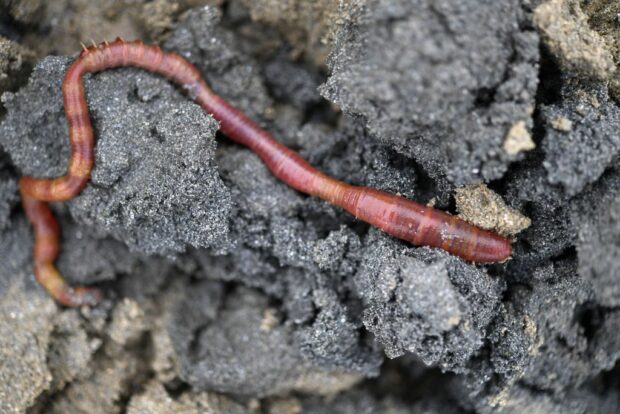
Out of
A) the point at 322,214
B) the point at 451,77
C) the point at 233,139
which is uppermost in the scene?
the point at 451,77

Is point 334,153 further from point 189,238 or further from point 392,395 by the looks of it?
point 392,395

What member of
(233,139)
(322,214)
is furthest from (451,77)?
(233,139)

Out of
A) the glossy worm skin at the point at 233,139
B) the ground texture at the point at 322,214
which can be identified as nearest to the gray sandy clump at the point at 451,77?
the ground texture at the point at 322,214

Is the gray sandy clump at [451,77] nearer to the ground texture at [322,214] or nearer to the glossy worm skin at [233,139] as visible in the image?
the ground texture at [322,214]

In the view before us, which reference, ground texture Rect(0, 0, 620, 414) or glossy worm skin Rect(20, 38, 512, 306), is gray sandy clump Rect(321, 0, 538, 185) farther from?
glossy worm skin Rect(20, 38, 512, 306)

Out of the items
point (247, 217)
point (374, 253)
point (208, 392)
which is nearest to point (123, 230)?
point (247, 217)

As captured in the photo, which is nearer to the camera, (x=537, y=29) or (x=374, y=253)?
(x=537, y=29)

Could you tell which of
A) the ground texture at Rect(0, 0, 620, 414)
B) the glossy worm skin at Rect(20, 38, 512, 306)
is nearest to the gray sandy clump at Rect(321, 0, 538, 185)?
the ground texture at Rect(0, 0, 620, 414)

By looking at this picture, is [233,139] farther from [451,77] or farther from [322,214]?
[451,77]
